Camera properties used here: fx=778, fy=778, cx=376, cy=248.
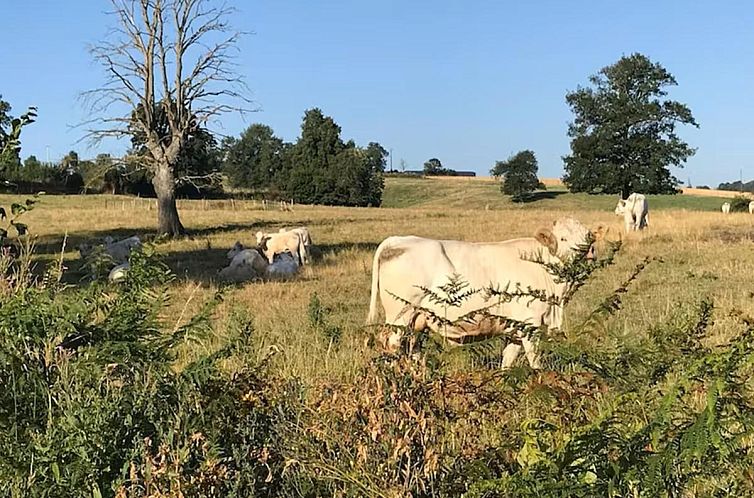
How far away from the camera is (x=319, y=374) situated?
5836mm

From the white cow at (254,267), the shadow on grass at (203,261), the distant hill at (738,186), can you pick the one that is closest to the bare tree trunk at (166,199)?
the shadow on grass at (203,261)

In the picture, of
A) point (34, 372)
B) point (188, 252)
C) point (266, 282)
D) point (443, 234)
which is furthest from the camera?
point (443, 234)

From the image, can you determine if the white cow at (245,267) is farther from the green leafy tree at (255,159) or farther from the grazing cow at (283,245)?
the green leafy tree at (255,159)

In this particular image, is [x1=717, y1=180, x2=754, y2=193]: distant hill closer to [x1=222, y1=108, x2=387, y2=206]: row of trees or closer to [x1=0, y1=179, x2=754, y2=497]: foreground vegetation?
[x1=222, y1=108, x2=387, y2=206]: row of trees

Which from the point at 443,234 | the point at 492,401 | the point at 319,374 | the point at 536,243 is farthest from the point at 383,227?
the point at 492,401

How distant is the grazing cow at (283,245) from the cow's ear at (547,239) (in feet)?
43.2

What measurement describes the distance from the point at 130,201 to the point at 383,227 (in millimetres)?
31349

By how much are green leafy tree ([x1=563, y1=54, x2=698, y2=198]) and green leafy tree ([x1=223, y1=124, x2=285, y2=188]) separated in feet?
153

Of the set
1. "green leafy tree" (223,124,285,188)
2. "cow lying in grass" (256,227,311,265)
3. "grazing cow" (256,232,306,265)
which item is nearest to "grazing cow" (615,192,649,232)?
"cow lying in grass" (256,227,311,265)

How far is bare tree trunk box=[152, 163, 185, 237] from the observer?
105ft

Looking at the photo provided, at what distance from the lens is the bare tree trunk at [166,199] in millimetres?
32094

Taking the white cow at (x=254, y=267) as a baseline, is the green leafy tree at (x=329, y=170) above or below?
above

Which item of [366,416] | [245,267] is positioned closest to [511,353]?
[366,416]

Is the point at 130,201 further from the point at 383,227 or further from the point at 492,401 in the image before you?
the point at 492,401
